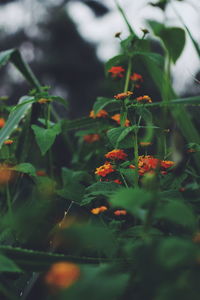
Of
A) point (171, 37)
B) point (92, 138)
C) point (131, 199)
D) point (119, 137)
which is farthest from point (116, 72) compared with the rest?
point (131, 199)

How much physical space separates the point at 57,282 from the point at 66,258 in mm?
272

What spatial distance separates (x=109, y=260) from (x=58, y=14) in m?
13.0

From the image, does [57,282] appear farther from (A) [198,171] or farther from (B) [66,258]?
(A) [198,171]

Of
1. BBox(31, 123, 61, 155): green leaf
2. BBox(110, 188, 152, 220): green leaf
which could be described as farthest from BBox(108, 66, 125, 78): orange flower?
BBox(110, 188, 152, 220): green leaf

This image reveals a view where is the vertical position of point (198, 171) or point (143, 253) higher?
point (143, 253)

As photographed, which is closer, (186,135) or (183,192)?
(183,192)

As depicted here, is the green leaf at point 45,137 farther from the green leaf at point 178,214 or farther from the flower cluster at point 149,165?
the green leaf at point 178,214

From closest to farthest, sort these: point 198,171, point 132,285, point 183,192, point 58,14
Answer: point 132,285 → point 183,192 → point 198,171 → point 58,14

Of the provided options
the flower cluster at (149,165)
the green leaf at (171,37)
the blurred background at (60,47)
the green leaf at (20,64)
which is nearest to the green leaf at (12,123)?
the green leaf at (20,64)

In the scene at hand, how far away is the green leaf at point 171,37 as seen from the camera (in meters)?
0.66

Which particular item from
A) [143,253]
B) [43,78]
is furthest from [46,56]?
[143,253]

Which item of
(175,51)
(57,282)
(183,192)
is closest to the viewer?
(57,282)

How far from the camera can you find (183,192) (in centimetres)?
86

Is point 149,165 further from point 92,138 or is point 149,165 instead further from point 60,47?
point 60,47
